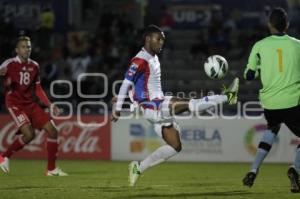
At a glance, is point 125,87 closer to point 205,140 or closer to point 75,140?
point 205,140

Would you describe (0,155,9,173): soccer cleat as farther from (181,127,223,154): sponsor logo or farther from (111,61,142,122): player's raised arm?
(181,127,223,154): sponsor logo

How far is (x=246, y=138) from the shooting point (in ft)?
58.6

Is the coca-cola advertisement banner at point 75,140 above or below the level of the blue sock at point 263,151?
below

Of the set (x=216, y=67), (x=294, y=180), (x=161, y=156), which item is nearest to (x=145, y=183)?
(x=161, y=156)

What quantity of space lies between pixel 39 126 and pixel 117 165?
352 cm

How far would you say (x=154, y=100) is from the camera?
35.4 ft

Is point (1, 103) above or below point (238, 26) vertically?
below

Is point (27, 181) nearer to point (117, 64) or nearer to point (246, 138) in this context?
point (246, 138)

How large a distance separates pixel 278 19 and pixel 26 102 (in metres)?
5.19

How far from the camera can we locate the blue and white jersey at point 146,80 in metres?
10.7

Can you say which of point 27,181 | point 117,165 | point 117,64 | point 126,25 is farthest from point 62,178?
point 126,25

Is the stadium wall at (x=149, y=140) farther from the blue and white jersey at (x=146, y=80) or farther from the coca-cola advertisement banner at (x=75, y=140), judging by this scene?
the blue and white jersey at (x=146, y=80)

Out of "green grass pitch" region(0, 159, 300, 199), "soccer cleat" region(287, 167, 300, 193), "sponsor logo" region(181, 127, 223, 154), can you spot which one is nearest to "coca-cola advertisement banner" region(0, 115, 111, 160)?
"green grass pitch" region(0, 159, 300, 199)

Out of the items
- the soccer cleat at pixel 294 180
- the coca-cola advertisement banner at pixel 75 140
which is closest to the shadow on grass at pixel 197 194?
the soccer cleat at pixel 294 180
